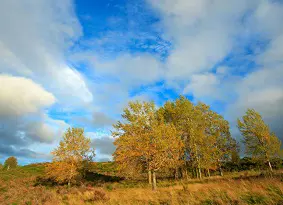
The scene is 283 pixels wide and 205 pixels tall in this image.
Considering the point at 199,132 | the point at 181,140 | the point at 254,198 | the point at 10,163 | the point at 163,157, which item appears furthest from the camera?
the point at 10,163

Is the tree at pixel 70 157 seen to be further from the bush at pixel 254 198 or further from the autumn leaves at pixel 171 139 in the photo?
the bush at pixel 254 198

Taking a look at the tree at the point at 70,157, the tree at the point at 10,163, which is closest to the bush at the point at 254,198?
the tree at the point at 70,157

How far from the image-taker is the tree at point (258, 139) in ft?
94.7

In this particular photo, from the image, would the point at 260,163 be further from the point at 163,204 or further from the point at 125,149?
the point at 163,204

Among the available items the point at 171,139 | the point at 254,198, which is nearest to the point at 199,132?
the point at 171,139

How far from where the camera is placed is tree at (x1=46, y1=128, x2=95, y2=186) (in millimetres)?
31406

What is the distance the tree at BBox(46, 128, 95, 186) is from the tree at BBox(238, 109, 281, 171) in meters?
29.8

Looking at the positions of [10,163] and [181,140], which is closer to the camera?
[181,140]

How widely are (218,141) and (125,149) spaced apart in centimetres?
2351

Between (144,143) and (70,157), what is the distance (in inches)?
730

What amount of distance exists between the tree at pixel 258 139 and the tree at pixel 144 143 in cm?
1683

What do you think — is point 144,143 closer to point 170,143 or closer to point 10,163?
point 170,143

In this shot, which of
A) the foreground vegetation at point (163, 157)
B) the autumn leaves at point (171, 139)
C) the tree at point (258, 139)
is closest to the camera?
the foreground vegetation at point (163, 157)

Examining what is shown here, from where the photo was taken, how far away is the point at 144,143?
21.6 metres
